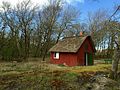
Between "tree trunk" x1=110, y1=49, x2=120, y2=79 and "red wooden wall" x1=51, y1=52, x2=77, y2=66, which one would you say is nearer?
"tree trunk" x1=110, y1=49, x2=120, y2=79

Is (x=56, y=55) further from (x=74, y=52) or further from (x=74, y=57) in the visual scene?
(x=74, y=52)

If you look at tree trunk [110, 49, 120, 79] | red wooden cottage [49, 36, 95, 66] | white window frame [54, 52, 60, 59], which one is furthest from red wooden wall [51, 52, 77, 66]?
tree trunk [110, 49, 120, 79]

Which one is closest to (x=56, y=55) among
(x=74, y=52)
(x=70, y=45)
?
(x=70, y=45)

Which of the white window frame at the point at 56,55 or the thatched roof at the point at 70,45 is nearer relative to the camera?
Answer: the thatched roof at the point at 70,45

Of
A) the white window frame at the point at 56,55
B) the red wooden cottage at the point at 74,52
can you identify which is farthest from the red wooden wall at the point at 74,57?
the white window frame at the point at 56,55

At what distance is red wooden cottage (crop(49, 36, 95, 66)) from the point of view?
34.9m

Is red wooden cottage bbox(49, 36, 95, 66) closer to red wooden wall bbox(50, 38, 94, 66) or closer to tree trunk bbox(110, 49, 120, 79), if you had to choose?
red wooden wall bbox(50, 38, 94, 66)

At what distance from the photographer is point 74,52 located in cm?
3406

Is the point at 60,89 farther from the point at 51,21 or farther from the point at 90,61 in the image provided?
the point at 51,21

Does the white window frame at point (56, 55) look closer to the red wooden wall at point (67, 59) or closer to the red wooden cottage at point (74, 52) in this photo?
the red wooden cottage at point (74, 52)

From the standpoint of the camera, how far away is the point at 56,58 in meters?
37.9

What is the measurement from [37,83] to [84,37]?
59.6 ft

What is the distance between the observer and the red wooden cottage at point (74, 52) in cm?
3491

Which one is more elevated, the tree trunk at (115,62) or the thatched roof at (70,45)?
the thatched roof at (70,45)
